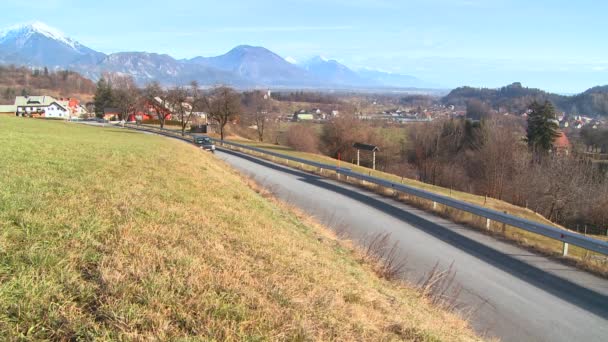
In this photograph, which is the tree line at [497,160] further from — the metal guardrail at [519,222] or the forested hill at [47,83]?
the forested hill at [47,83]

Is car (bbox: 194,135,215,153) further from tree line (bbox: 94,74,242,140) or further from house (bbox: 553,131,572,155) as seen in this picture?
house (bbox: 553,131,572,155)

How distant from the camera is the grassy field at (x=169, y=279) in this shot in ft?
12.0

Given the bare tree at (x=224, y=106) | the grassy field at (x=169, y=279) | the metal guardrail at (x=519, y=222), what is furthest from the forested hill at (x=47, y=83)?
the grassy field at (x=169, y=279)

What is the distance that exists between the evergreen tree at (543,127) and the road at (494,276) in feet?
166

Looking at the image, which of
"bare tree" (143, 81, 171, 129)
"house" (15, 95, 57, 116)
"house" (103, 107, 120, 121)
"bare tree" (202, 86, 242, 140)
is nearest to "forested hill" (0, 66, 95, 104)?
"house" (15, 95, 57, 116)

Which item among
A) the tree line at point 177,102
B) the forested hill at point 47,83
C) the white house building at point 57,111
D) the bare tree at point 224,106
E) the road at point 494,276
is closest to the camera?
the road at point 494,276

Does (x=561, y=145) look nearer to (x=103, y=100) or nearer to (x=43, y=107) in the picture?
(x=103, y=100)

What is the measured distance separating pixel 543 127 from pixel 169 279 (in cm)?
6430

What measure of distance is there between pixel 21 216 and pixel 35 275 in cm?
191

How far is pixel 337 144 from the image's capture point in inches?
2717

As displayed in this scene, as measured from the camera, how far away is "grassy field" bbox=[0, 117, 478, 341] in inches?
144

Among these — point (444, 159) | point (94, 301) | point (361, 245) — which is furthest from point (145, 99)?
point (94, 301)

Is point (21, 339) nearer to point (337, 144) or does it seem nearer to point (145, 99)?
point (337, 144)

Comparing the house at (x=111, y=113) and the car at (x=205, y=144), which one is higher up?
the house at (x=111, y=113)
